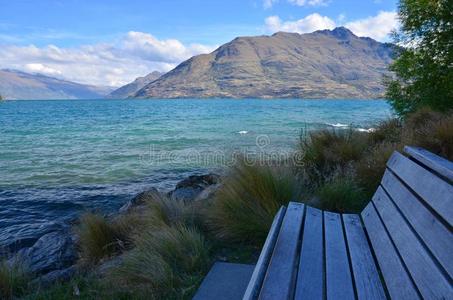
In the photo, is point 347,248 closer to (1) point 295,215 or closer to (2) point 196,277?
(1) point 295,215

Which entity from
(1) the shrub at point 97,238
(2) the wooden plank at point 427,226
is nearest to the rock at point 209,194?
(1) the shrub at point 97,238

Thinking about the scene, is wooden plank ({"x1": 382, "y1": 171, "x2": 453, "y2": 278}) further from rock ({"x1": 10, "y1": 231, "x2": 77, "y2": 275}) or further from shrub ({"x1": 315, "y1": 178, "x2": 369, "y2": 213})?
rock ({"x1": 10, "y1": 231, "x2": 77, "y2": 275})

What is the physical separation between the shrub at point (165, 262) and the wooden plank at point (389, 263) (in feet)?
5.44

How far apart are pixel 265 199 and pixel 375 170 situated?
234cm

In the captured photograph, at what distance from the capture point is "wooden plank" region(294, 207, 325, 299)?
2023mm

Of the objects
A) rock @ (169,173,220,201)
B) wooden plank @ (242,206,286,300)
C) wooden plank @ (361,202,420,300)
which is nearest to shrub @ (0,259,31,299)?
wooden plank @ (242,206,286,300)

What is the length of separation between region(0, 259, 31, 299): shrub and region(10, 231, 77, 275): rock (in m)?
1.10

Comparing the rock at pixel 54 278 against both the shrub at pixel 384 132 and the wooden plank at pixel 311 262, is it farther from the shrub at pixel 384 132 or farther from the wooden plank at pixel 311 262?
the shrub at pixel 384 132

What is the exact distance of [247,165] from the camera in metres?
5.09

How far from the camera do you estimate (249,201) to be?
471cm

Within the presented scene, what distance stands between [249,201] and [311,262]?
231cm

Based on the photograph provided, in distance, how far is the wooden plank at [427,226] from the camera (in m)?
1.73

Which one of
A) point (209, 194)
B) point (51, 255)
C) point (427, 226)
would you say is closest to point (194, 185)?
point (209, 194)

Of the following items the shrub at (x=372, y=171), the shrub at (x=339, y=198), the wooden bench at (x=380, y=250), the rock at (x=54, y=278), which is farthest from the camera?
the shrub at (x=372, y=171)
